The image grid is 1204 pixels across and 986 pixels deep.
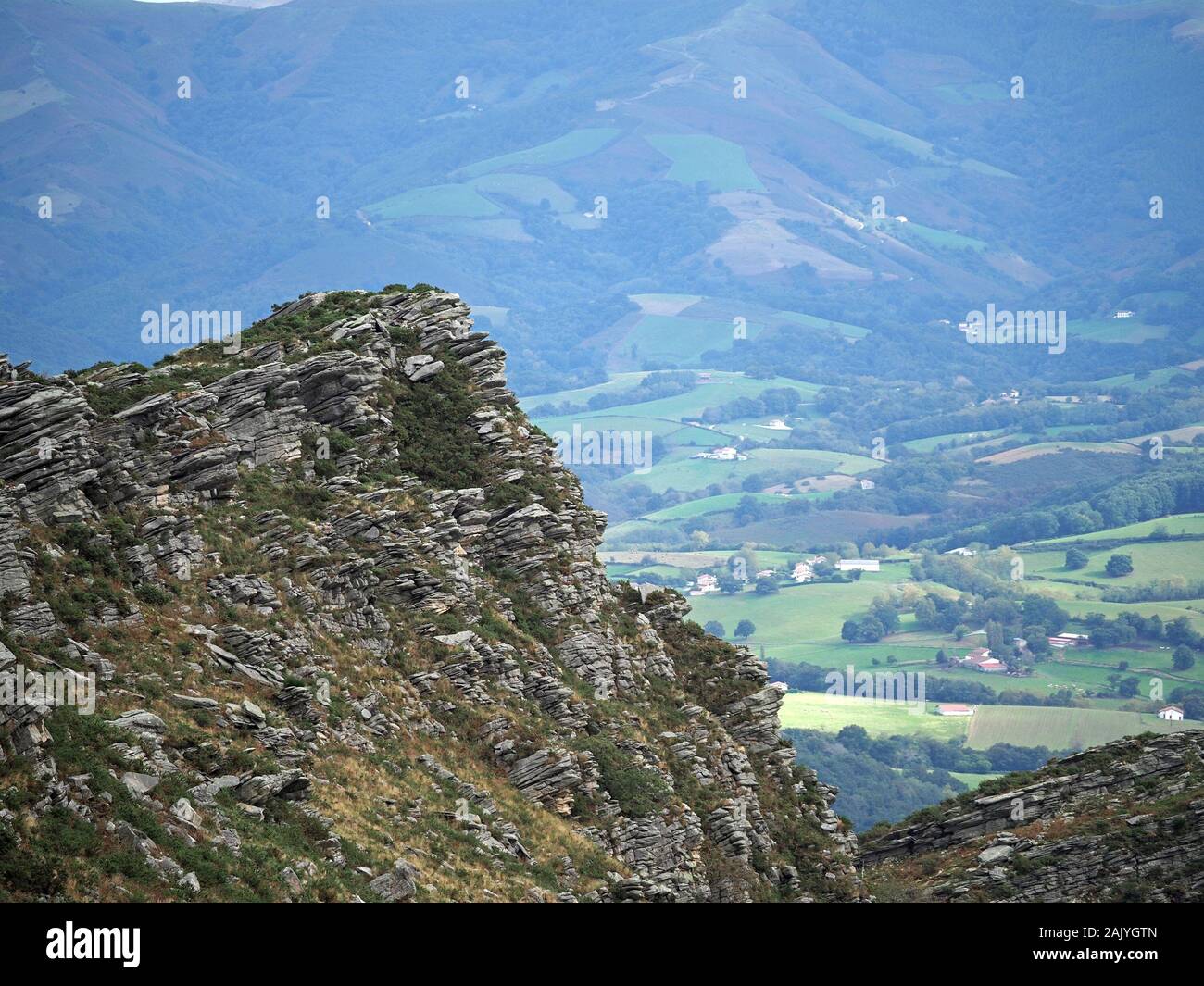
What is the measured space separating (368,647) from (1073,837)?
126ft

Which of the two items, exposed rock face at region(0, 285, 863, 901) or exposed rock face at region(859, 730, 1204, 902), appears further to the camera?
exposed rock face at region(859, 730, 1204, 902)

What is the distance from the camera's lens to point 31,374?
59000 mm

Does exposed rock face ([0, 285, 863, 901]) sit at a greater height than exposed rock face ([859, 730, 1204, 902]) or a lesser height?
greater

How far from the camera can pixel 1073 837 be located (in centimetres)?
7756

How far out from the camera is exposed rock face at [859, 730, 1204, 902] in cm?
7450

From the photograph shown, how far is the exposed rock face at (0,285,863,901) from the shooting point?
48.8 metres

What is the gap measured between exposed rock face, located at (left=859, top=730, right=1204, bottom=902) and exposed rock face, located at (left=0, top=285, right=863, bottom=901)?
624 centimetres

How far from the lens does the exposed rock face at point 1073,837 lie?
7450cm

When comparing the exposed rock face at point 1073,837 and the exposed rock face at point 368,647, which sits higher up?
the exposed rock face at point 368,647

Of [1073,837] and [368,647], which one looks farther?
[1073,837]

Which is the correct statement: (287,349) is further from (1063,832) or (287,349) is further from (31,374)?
(1063,832)

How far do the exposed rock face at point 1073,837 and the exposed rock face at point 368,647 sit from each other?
624cm

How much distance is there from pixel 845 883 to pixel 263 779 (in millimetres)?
34427
